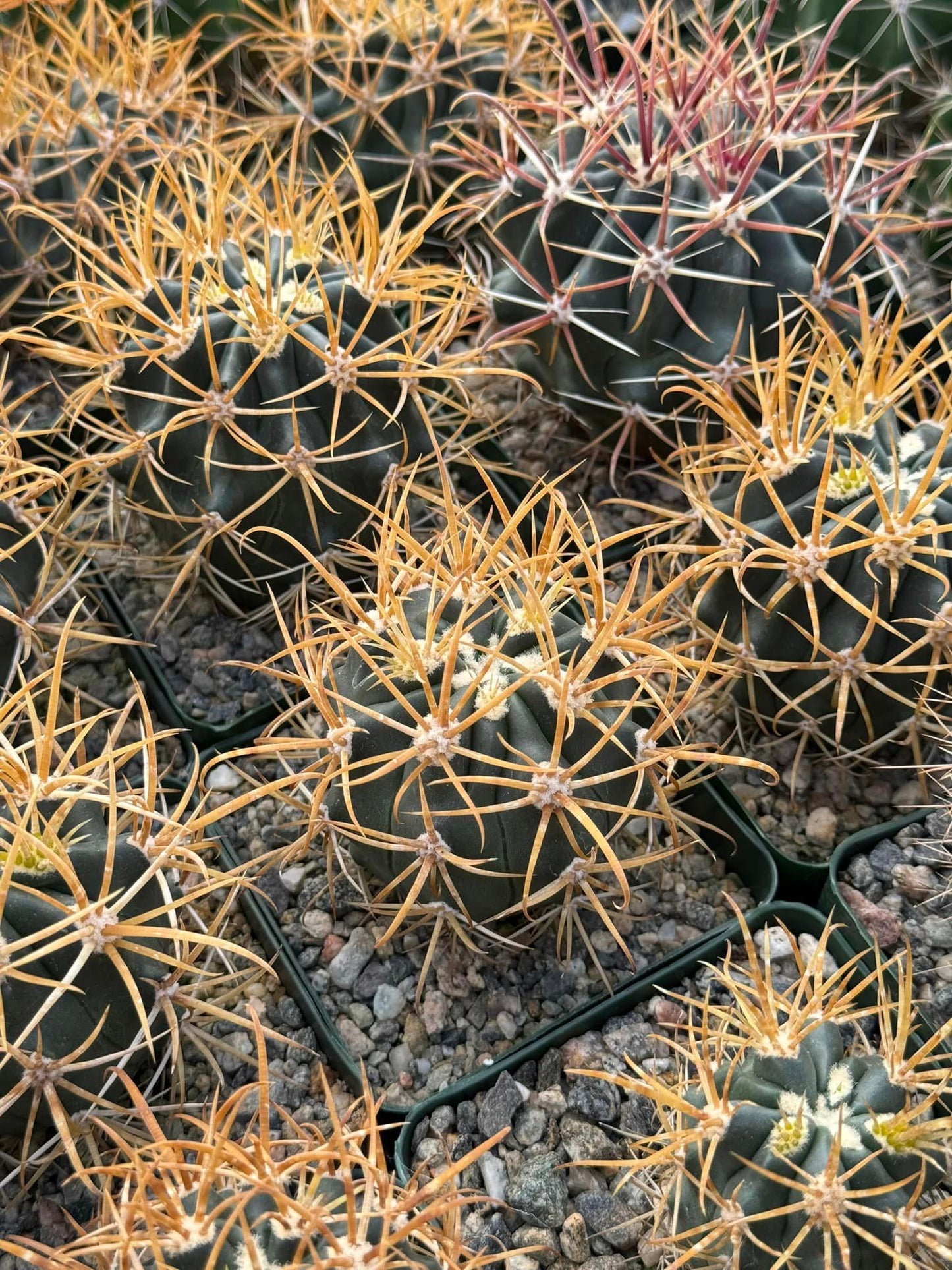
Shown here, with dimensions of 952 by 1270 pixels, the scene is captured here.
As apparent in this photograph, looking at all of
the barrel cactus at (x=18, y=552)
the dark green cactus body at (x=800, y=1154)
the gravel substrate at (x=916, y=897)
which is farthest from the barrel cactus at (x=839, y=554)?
the barrel cactus at (x=18, y=552)

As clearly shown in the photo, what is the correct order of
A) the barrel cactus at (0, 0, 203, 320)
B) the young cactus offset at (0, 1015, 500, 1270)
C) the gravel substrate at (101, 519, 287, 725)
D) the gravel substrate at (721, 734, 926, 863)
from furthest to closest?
the barrel cactus at (0, 0, 203, 320), the gravel substrate at (101, 519, 287, 725), the gravel substrate at (721, 734, 926, 863), the young cactus offset at (0, 1015, 500, 1270)

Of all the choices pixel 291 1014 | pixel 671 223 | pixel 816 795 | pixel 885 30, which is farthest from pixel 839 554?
pixel 885 30

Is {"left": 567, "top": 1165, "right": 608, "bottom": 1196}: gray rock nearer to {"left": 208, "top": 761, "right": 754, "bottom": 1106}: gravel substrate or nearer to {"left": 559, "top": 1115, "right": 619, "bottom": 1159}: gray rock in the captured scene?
{"left": 559, "top": 1115, "right": 619, "bottom": 1159}: gray rock

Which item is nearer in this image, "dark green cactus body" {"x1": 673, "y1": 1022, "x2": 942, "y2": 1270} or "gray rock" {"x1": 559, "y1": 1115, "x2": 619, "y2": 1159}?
"dark green cactus body" {"x1": 673, "y1": 1022, "x2": 942, "y2": 1270}

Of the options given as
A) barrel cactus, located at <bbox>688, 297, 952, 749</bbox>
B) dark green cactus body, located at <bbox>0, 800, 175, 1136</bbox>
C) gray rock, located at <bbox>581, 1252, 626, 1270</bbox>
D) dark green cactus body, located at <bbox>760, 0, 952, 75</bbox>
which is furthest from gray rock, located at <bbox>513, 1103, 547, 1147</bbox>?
dark green cactus body, located at <bbox>760, 0, 952, 75</bbox>

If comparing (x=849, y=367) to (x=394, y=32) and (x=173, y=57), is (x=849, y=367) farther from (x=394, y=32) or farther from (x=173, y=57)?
(x=173, y=57)

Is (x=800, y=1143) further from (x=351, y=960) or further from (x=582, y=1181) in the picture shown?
(x=351, y=960)
